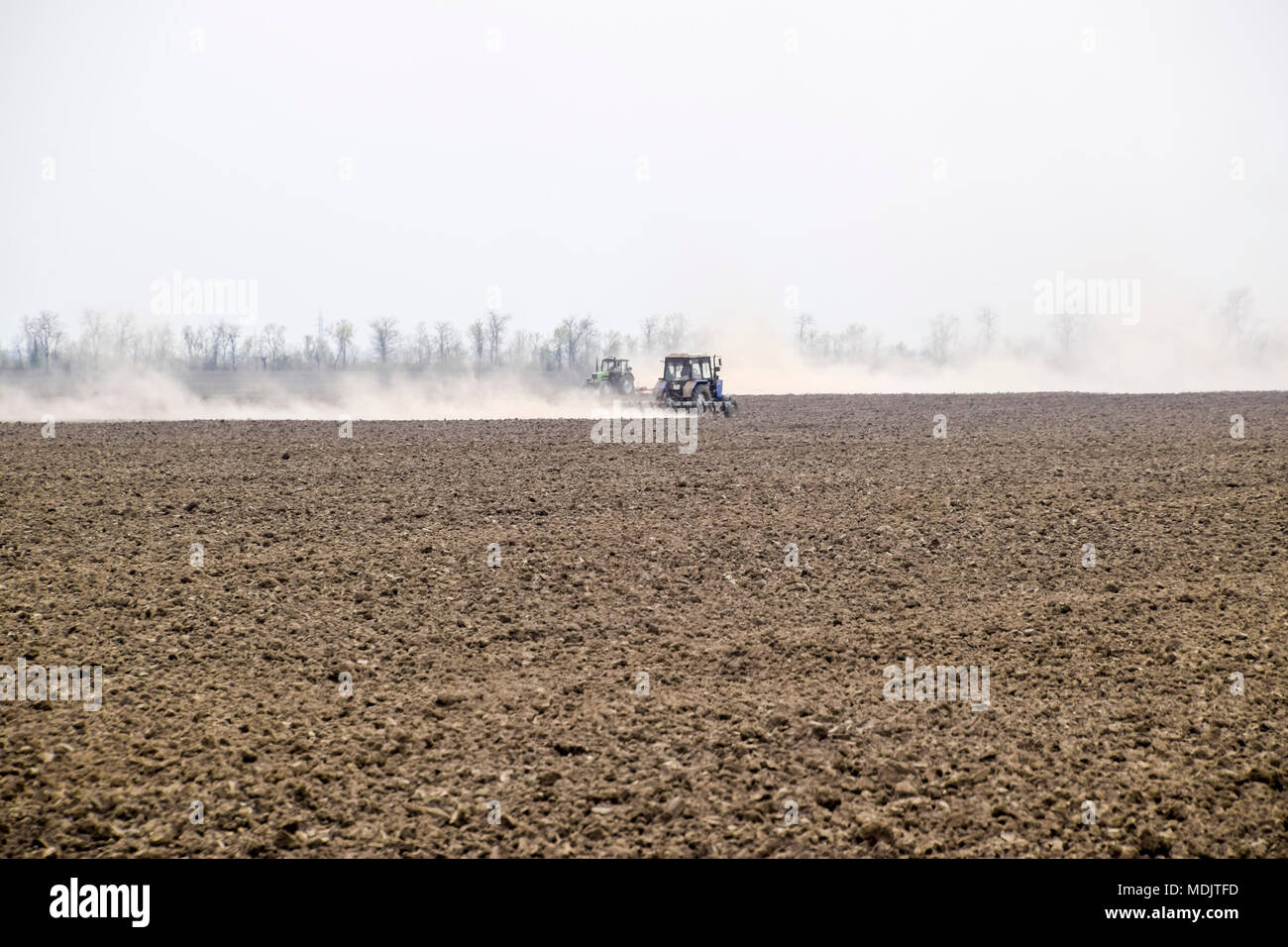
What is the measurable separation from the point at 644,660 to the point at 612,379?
35.5m

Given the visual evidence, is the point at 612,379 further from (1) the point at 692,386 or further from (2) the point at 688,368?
(1) the point at 692,386

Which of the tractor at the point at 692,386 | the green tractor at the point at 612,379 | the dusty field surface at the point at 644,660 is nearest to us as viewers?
the dusty field surface at the point at 644,660

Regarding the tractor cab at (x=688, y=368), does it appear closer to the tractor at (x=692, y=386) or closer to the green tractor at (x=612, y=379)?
the tractor at (x=692, y=386)

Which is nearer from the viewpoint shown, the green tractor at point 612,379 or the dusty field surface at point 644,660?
the dusty field surface at point 644,660

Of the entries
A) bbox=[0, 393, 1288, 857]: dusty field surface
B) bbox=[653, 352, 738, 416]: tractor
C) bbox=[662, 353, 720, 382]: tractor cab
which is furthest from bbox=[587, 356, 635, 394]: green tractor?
bbox=[0, 393, 1288, 857]: dusty field surface

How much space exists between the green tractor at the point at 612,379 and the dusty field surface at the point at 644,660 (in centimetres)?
2566

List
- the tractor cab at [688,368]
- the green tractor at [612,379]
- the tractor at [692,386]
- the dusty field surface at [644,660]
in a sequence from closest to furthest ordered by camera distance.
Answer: the dusty field surface at [644,660] → the tractor at [692,386] → the tractor cab at [688,368] → the green tractor at [612,379]

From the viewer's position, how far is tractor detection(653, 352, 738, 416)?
3350 cm

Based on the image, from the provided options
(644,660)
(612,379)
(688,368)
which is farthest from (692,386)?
(644,660)

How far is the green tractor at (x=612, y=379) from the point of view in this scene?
4259 centimetres

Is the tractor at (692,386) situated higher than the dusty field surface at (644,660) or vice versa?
the tractor at (692,386)

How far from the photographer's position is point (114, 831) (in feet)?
17.6

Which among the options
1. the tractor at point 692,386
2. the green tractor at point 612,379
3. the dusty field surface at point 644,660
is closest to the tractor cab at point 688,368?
the tractor at point 692,386
